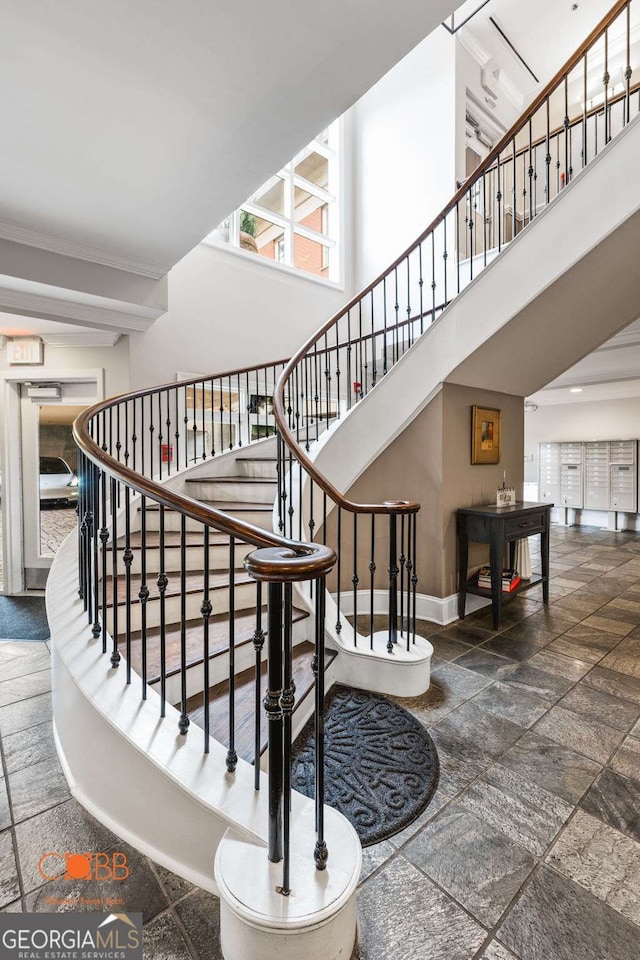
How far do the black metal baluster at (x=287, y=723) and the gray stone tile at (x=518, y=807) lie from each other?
883 mm

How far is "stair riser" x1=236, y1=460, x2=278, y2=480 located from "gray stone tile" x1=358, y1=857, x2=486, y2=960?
3180 mm

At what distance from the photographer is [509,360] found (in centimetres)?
340

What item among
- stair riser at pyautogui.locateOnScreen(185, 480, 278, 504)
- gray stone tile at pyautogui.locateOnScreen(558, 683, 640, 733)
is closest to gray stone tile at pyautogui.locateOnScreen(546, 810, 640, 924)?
gray stone tile at pyautogui.locateOnScreen(558, 683, 640, 733)

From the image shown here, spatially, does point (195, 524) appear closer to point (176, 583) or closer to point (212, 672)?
point (176, 583)

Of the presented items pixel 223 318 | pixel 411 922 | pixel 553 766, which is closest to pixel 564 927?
pixel 411 922

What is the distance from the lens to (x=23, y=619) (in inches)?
149

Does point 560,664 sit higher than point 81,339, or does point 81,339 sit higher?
point 81,339

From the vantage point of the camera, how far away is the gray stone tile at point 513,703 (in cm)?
219

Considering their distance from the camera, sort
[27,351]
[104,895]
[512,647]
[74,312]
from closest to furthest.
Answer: [104,895] < [512,647] < [74,312] < [27,351]

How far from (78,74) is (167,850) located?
2808 millimetres

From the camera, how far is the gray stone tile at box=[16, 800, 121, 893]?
143cm

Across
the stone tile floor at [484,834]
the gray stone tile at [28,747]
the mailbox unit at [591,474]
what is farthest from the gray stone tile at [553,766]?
the mailbox unit at [591,474]

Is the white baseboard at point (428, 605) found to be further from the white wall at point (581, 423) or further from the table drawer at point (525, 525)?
the white wall at point (581, 423)

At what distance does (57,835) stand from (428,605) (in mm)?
2762
